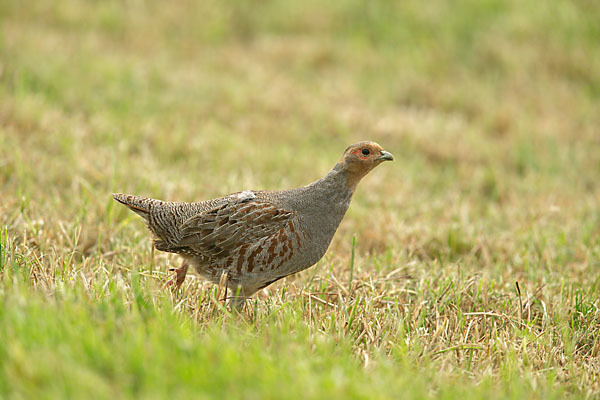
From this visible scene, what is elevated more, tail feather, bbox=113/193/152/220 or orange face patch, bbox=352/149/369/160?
orange face patch, bbox=352/149/369/160

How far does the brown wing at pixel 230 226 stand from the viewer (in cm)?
352

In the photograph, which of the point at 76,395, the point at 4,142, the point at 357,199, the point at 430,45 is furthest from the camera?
the point at 430,45

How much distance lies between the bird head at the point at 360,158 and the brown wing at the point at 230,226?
450mm

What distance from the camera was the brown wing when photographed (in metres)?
3.52

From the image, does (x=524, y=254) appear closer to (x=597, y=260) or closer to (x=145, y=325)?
(x=597, y=260)

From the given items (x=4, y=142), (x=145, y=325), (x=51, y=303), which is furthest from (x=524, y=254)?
(x=4, y=142)

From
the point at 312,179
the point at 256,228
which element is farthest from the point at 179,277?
the point at 312,179

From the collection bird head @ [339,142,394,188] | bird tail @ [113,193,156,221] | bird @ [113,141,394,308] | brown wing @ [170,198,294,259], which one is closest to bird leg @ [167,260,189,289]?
bird @ [113,141,394,308]

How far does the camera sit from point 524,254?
499 centimetres

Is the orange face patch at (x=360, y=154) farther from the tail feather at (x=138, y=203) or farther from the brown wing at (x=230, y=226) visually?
the tail feather at (x=138, y=203)

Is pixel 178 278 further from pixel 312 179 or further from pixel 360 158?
pixel 312 179

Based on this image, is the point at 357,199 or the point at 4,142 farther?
the point at 357,199

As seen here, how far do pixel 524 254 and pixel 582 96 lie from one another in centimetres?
560

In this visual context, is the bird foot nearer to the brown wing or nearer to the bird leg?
the bird leg
